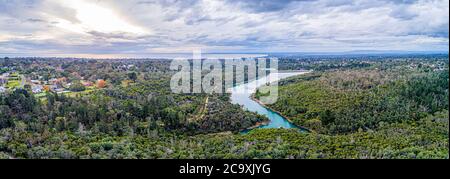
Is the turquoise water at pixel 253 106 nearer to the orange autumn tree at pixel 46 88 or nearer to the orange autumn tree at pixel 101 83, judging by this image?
the orange autumn tree at pixel 101 83

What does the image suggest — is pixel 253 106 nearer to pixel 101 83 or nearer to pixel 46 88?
pixel 101 83

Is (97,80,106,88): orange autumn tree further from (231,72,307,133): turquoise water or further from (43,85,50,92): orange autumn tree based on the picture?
(231,72,307,133): turquoise water

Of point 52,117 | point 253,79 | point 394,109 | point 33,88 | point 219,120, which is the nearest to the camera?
point 52,117

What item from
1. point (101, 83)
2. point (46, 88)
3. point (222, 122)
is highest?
point (101, 83)

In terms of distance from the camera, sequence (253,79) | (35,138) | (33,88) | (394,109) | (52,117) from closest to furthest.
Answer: (35,138)
(52,117)
(394,109)
(33,88)
(253,79)

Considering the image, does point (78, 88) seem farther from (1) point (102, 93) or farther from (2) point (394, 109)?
(2) point (394, 109)

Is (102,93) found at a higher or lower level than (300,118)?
higher

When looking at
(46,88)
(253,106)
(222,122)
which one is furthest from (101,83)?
(222,122)
